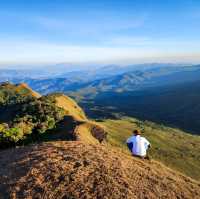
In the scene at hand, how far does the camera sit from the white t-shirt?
64.7 feet

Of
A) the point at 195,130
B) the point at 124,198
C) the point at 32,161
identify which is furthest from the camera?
the point at 195,130

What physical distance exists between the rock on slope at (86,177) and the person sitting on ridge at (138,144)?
0.60 m

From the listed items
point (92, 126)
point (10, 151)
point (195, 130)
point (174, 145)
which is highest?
point (10, 151)

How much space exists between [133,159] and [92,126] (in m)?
22.2

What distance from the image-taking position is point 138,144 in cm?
1992

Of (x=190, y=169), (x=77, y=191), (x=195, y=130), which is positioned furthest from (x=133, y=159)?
(x=195, y=130)

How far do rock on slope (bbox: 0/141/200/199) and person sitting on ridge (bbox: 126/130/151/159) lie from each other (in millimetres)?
602

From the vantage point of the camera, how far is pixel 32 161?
1859cm

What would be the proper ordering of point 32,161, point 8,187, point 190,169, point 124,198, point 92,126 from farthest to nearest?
1. point 190,169
2. point 92,126
3. point 32,161
4. point 8,187
5. point 124,198

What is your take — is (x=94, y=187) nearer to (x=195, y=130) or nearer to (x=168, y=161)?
(x=168, y=161)

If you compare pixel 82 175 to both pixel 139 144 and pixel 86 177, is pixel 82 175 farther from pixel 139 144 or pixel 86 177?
pixel 139 144

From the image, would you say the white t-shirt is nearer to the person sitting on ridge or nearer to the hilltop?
the person sitting on ridge

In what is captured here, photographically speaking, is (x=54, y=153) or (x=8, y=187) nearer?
(x=8, y=187)

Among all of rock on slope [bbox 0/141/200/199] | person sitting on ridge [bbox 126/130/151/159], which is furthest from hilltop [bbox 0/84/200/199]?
person sitting on ridge [bbox 126/130/151/159]
